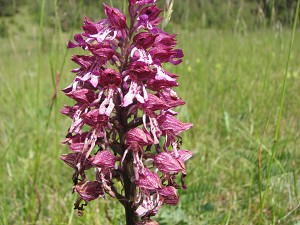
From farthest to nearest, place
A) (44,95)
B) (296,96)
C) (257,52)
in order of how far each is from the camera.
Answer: (257,52)
(44,95)
(296,96)

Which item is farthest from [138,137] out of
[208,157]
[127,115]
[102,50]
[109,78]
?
[208,157]

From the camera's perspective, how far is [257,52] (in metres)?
6.02

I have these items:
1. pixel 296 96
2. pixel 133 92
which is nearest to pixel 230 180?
pixel 133 92

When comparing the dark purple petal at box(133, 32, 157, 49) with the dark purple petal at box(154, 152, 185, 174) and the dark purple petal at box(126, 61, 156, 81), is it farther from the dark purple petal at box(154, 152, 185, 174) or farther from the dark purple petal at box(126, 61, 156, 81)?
the dark purple petal at box(154, 152, 185, 174)

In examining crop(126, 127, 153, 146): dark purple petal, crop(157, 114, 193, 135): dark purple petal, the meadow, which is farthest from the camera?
the meadow

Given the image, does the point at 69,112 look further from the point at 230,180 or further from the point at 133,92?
the point at 230,180

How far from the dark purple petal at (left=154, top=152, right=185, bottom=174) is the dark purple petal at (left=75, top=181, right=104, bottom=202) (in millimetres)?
233

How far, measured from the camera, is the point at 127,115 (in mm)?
1372

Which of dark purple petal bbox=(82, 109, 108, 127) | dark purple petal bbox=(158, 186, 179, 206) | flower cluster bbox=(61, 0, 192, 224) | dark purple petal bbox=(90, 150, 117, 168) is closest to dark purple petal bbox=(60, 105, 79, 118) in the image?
flower cluster bbox=(61, 0, 192, 224)

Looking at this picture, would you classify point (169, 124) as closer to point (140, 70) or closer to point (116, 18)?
point (140, 70)

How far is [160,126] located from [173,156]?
0.40ft

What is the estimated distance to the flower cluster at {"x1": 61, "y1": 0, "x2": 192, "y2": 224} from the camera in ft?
4.25

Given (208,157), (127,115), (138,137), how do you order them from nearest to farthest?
1. (138,137)
2. (127,115)
3. (208,157)

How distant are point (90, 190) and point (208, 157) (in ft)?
5.33
